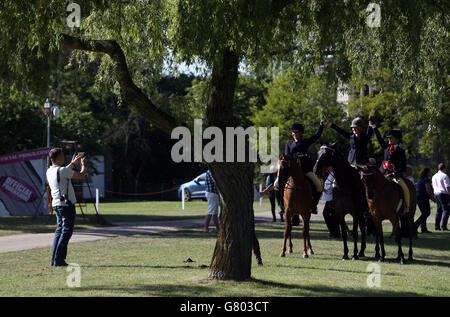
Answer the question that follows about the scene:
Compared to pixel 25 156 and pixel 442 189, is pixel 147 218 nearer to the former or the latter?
pixel 25 156

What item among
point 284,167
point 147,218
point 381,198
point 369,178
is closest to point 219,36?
point 284,167

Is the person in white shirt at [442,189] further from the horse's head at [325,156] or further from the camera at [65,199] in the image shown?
the camera at [65,199]

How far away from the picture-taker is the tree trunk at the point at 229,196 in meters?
9.80

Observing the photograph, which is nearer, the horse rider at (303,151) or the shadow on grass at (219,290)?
the shadow on grass at (219,290)

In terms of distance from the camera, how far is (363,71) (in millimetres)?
16016

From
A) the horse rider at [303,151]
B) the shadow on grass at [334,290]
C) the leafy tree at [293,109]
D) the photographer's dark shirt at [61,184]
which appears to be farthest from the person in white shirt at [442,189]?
the leafy tree at [293,109]

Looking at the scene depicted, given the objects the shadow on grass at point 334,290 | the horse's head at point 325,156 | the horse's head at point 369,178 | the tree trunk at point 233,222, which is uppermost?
the horse's head at point 325,156

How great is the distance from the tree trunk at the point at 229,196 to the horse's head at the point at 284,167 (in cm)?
373

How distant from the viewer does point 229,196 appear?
9.82 metres

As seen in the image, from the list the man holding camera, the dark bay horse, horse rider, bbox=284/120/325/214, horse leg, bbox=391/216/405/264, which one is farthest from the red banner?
horse leg, bbox=391/216/405/264

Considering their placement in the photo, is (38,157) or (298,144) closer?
(298,144)
